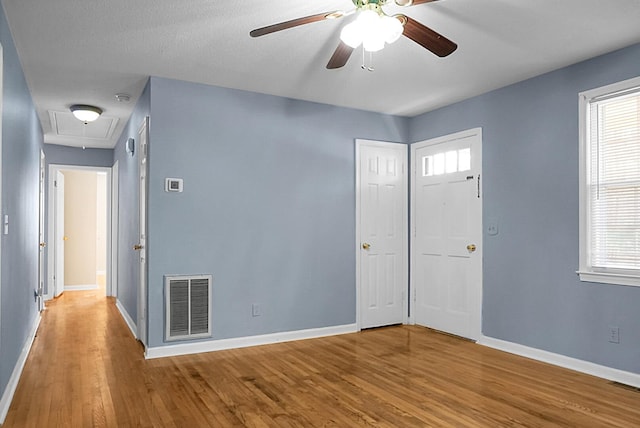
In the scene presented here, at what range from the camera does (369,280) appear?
532cm

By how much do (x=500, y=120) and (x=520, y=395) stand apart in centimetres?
260

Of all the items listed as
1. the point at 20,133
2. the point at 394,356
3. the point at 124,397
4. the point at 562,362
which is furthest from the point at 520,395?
the point at 20,133

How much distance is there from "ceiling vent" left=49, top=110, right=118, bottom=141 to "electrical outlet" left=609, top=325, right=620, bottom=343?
576cm

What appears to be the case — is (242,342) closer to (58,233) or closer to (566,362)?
(566,362)

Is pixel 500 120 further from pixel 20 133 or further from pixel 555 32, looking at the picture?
pixel 20 133

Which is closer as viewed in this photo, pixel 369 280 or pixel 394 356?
pixel 394 356

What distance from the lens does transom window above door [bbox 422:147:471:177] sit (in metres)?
4.90

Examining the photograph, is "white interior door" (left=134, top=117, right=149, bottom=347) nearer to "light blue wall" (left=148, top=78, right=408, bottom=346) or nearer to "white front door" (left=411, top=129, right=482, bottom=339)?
"light blue wall" (left=148, top=78, right=408, bottom=346)

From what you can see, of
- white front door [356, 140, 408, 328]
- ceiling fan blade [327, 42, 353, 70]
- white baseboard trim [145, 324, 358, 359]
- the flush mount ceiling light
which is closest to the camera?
ceiling fan blade [327, 42, 353, 70]

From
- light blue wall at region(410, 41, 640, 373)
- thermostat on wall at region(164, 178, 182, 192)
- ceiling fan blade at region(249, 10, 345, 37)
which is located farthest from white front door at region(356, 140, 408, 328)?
ceiling fan blade at region(249, 10, 345, 37)

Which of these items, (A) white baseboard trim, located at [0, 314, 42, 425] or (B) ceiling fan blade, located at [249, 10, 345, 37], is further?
(A) white baseboard trim, located at [0, 314, 42, 425]

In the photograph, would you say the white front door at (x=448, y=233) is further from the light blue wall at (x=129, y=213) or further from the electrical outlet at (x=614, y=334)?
the light blue wall at (x=129, y=213)

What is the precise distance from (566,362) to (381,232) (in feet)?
7.67

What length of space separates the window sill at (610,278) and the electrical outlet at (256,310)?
9.60ft
